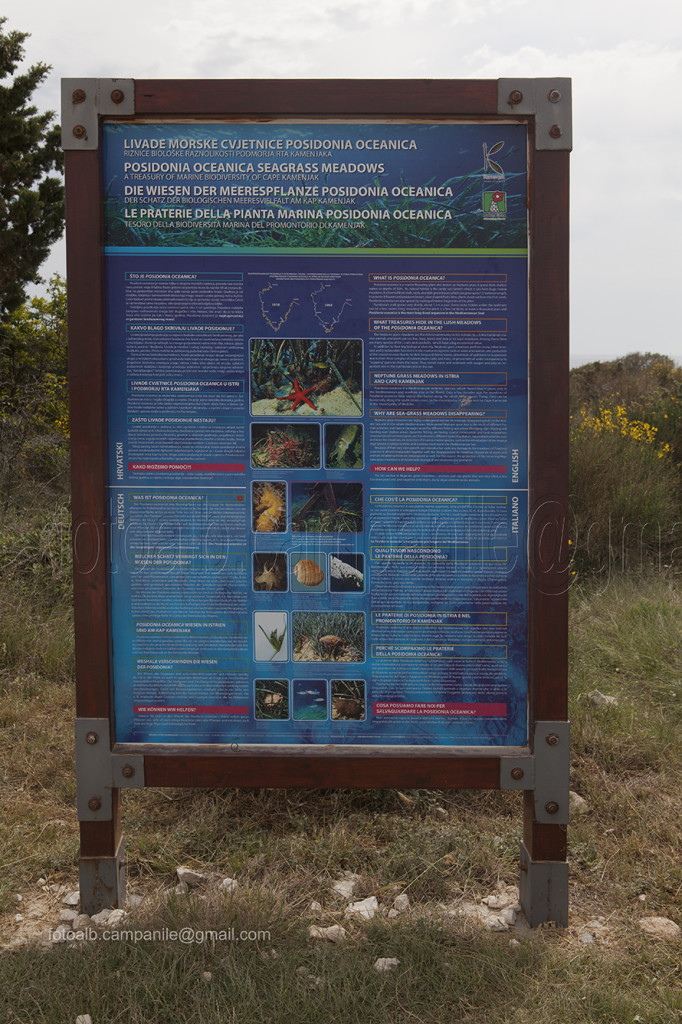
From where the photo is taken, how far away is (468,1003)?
2395mm

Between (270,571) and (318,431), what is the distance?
52cm

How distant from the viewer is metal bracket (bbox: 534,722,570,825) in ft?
9.17

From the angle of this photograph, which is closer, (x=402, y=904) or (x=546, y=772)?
(x=546, y=772)

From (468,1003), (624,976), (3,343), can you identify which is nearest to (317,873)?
(468,1003)

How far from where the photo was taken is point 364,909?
288cm

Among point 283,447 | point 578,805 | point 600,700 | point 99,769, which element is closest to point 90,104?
point 283,447

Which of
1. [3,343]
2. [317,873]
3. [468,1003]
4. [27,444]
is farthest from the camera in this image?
[3,343]

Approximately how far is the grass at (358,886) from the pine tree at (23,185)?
7.93 m

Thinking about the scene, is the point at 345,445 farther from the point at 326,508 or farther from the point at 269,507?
the point at 269,507

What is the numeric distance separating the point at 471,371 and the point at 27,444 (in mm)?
7282

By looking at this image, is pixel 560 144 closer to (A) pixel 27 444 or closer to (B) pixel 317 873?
(B) pixel 317 873

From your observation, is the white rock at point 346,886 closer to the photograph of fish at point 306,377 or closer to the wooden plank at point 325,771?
the wooden plank at point 325,771

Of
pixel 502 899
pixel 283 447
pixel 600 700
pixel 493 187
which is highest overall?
pixel 493 187

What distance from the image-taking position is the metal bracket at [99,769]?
2.84 meters
